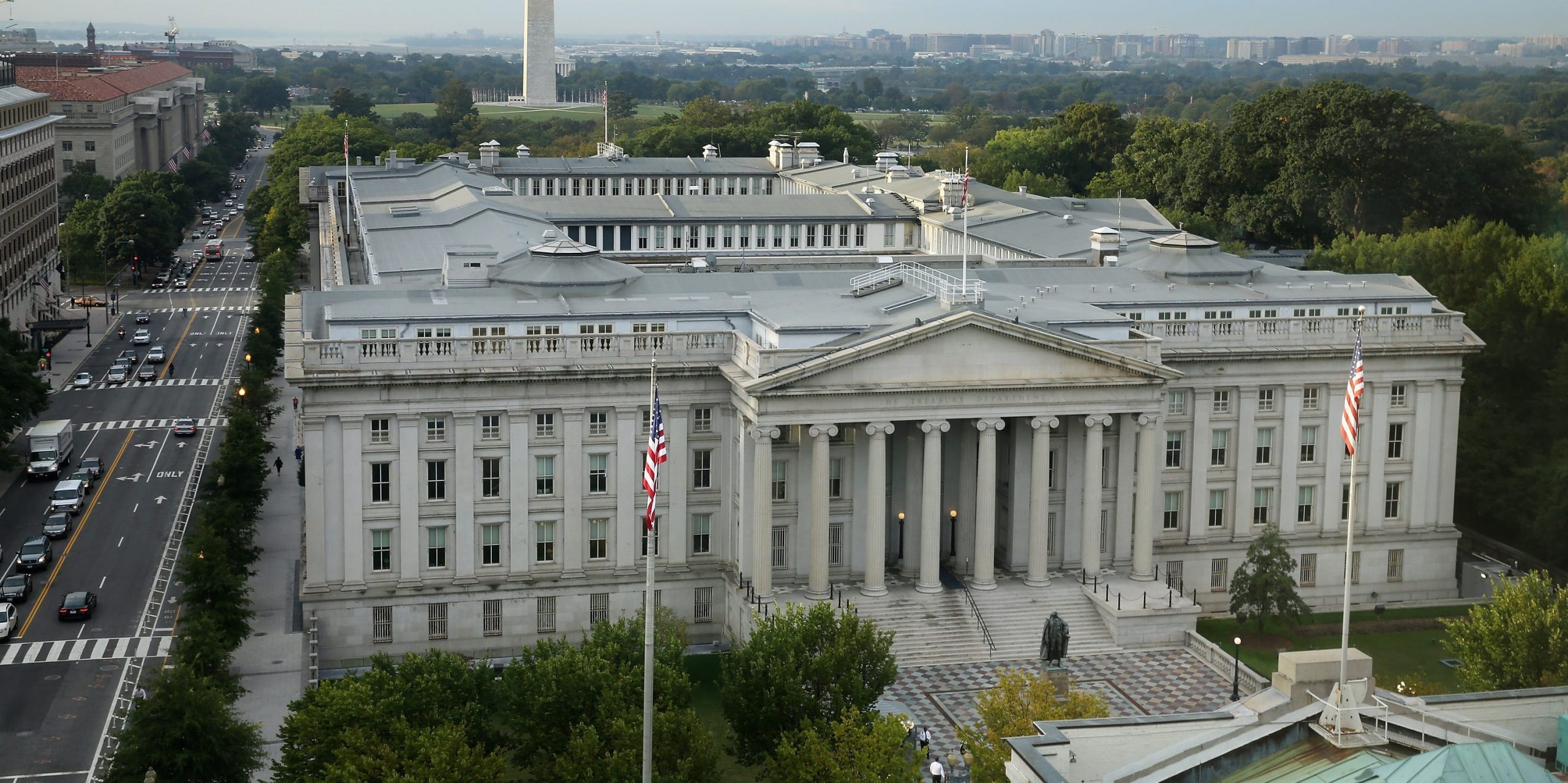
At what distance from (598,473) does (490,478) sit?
481cm

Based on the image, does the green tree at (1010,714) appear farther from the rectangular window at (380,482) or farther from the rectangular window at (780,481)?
the rectangular window at (380,482)

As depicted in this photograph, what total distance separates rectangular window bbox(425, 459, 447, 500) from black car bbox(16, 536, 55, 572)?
24294 mm

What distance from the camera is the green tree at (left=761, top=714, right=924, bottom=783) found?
5466 centimetres

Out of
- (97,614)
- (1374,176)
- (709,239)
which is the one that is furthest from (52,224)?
(1374,176)

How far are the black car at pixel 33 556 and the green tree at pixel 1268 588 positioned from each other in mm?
58039

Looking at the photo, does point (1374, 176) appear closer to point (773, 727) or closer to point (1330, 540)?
point (1330, 540)

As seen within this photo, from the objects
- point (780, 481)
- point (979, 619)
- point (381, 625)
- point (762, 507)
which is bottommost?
point (381, 625)

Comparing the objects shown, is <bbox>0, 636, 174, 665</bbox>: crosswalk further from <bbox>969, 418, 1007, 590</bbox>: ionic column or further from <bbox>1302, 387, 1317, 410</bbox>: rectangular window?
<bbox>1302, 387, 1317, 410</bbox>: rectangular window

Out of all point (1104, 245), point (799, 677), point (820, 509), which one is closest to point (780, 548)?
point (820, 509)

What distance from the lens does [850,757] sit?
184 ft

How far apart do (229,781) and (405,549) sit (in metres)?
21.0

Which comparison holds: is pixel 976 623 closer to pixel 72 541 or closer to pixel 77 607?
pixel 77 607

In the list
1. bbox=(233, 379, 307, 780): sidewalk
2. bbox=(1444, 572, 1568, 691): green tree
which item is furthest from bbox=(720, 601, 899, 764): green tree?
bbox=(1444, 572, 1568, 691): green tree

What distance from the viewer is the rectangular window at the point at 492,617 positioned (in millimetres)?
80125
